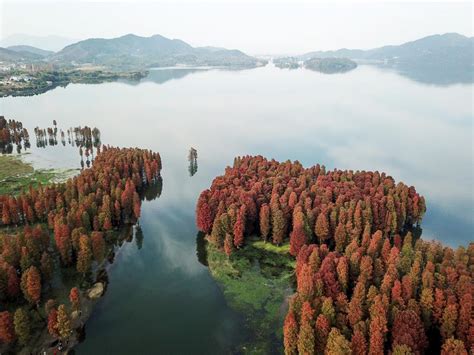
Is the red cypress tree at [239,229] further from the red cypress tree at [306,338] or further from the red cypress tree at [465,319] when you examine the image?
the red cypress tree at [465,319]

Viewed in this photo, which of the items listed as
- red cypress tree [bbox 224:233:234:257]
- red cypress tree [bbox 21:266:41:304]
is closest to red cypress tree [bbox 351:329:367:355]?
red cypress tree [bbox 224:233:234:257]

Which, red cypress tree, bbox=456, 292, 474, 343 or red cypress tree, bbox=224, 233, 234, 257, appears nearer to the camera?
red cypress tree, bbox=456, 292, 474, 343

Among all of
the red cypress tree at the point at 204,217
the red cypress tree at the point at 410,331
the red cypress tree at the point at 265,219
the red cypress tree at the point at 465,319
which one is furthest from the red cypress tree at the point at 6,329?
the red cypress tree at the point at 465,319

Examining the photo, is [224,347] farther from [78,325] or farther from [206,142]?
[206,142]

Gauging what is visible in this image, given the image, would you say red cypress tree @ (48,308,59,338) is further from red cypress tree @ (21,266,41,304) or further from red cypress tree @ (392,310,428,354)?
red cypress tree @ (392,310,428,354)

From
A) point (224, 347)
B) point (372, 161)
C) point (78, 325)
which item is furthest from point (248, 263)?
point (372, 161)

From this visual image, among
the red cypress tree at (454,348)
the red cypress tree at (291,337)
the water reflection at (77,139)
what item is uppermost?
the water reflection at (77,139)
